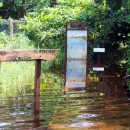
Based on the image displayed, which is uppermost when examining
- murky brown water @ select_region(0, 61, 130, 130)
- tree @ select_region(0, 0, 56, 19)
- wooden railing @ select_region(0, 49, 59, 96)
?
tree @ select_region(0, 0, 56, 19)

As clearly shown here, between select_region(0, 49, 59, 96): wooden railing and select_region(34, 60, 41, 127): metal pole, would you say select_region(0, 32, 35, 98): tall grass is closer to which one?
select_region(34, 60, 41, 127): metal pole

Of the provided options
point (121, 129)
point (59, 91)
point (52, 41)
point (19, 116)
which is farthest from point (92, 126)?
point (52, 41)

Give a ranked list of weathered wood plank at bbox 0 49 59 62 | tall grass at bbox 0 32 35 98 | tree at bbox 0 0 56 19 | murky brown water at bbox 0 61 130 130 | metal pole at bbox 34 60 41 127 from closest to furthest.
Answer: murky brown water at bbox 0 61 130 130
metal pole at bbox 34 60 41 127
weathered wood plank at bbox 0 49 59 62
tall grass at bbox 0 32 35 98
tree at bbox 0 0 56 19

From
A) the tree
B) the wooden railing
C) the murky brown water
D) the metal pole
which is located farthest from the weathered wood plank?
the tree

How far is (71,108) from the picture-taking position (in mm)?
7379

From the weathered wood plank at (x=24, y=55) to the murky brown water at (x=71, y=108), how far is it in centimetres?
100

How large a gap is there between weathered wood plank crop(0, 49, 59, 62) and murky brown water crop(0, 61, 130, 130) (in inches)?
39.5

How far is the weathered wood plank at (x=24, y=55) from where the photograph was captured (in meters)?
7.11

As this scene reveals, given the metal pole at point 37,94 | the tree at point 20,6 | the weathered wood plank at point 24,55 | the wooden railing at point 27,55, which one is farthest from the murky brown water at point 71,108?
the tree at point 20,6

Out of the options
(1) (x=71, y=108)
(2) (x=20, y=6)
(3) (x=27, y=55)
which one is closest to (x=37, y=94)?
(1) (x=71, y=108)

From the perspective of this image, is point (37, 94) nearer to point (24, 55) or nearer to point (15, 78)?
point (24, 55)

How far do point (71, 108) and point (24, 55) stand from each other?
1.43m

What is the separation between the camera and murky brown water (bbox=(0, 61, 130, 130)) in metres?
6.26

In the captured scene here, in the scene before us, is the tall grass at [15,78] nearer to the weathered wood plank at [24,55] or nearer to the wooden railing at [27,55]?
the wooden railing at [27,55]
